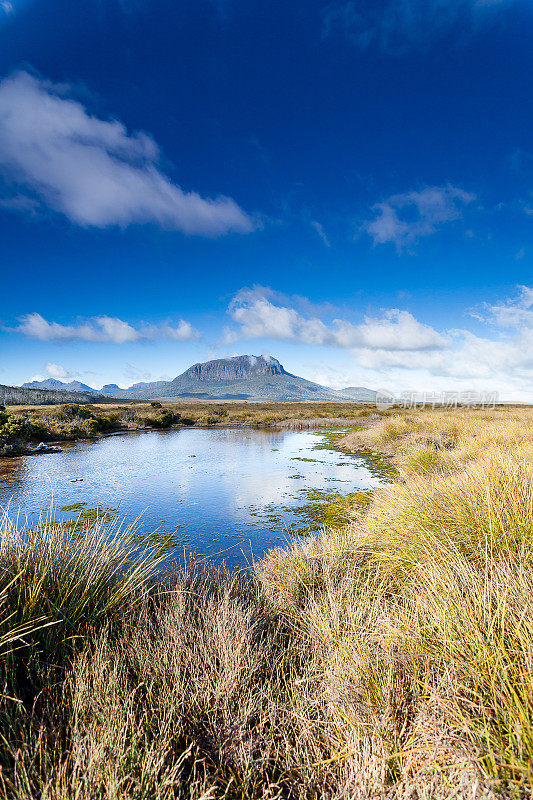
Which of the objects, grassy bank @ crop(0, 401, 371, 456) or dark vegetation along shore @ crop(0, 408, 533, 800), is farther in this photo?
grassy bank @ crop(0, 401, 371, 456)

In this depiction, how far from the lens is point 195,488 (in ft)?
43.0

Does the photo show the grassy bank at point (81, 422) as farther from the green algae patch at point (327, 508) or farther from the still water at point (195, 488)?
the green algae patch at point (327, 508)

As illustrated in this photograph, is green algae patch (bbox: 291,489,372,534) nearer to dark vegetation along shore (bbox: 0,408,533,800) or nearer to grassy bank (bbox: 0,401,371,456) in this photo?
dark vegetation along shore (bbox: 0,408,533,800)

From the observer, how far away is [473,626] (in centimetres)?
235

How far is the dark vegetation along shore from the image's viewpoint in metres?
1.85

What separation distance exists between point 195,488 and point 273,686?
420 inches

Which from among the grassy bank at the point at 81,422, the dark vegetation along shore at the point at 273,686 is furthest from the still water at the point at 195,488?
the grassy bank at the point at 81,422

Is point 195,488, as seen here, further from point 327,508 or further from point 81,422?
point 81,422

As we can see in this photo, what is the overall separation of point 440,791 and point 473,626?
0.91 m

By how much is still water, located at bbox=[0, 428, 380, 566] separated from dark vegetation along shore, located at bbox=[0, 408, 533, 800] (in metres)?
1.35

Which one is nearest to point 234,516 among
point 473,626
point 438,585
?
point 438,585

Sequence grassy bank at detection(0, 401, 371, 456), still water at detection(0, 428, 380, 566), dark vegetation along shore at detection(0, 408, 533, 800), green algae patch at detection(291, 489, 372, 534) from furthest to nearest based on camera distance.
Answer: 1. grassy bank at detection(0, 401, 371, 456)
2. green algae patch at detection(291, 489, 372, 534)
3. still water at detection(0, 428, 380, 566)
4. dark vegetation along shore at detection(0, 408, 533, 800)

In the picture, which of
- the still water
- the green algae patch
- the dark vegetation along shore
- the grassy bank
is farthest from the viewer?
the grassy bank

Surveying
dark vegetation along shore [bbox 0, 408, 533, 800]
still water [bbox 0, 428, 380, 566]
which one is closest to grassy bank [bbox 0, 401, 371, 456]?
still water [bbox 0, 428, 380, 566]
